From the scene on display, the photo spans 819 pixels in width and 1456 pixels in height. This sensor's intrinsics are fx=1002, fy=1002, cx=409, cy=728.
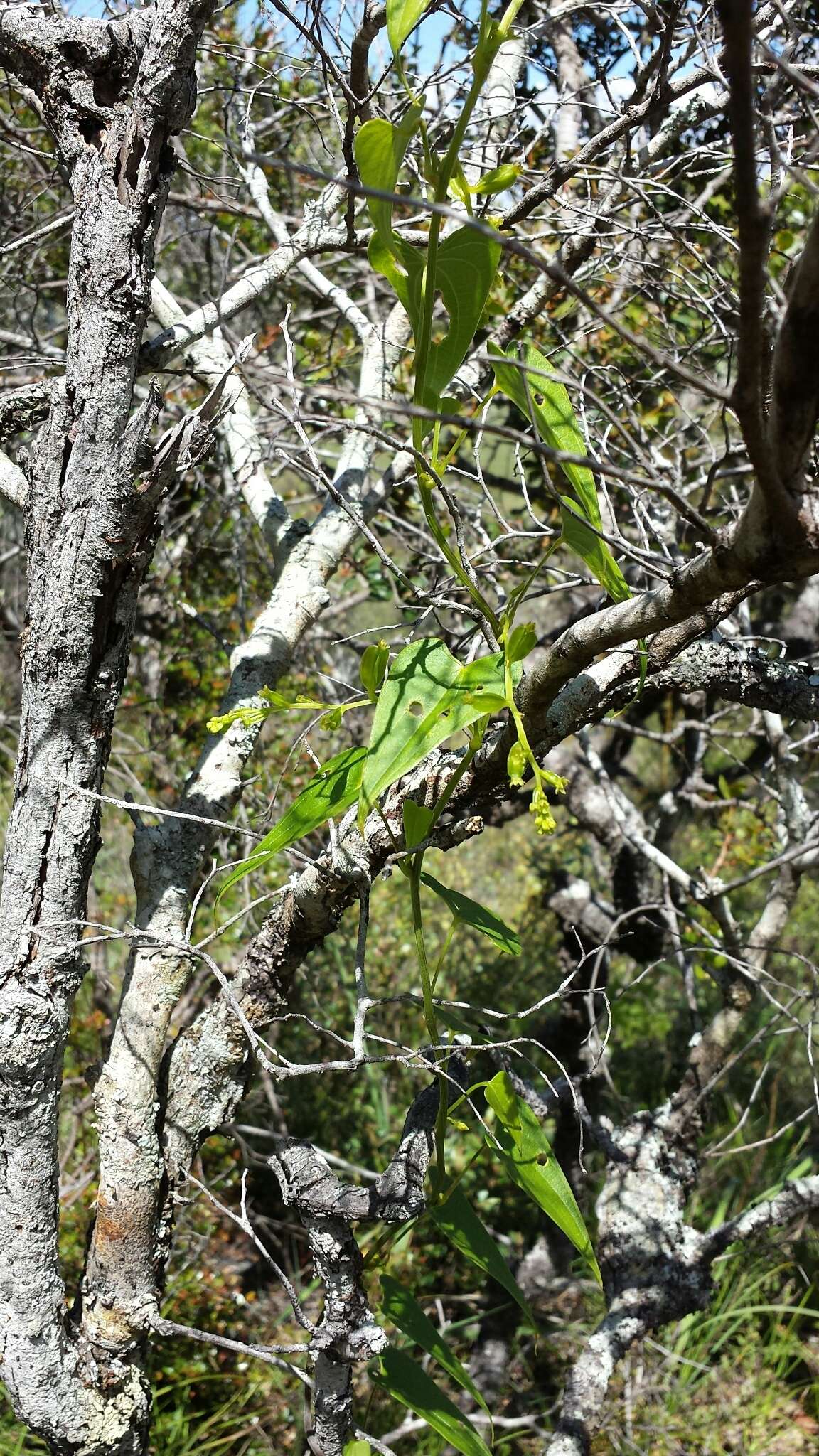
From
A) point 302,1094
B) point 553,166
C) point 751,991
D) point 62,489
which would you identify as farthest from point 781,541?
point 302,1094

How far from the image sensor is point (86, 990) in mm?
3133

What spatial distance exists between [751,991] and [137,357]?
5.26 feet

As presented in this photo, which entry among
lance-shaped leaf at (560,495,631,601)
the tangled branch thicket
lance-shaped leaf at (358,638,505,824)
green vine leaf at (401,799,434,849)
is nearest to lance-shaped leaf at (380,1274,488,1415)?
the tangled branch thicket

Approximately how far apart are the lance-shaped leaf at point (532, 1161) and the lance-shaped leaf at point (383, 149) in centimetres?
83

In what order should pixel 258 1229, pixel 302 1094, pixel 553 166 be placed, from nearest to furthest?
pixel 553 166 < pixel 258 1229 < pixel 302 1094

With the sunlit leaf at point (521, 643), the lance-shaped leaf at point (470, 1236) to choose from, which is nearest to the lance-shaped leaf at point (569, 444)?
the sunlit leaf at point (521, 643)

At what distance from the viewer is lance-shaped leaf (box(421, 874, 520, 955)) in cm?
108

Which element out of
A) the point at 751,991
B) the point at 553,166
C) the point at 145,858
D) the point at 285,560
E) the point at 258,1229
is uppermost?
the point at 553,166

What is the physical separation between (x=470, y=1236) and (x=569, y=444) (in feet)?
2.93

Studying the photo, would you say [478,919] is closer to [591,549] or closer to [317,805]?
[317,805]

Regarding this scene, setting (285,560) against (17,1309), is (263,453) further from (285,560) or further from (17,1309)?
(17,1309)

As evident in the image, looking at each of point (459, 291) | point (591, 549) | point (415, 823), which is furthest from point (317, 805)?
point (459, 291)

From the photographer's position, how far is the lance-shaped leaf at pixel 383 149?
2.48 ft

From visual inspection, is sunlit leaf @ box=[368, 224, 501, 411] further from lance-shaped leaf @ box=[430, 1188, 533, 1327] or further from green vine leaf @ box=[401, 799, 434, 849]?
lance-shaped leaf @ box=[430, 1188, 533, 1327]
